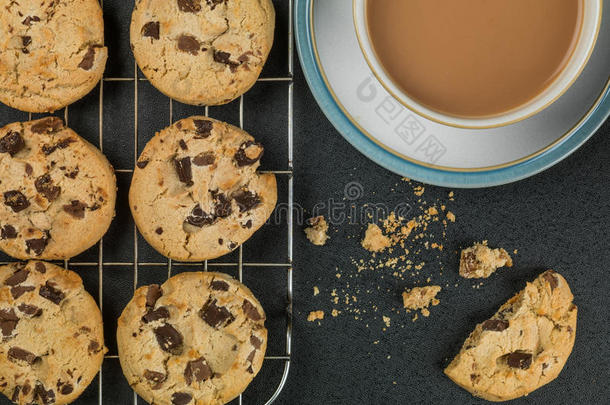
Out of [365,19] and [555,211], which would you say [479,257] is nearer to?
[555,211]

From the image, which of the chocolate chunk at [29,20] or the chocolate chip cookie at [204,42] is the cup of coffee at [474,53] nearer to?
the chocolate chip cookie at [204,42]

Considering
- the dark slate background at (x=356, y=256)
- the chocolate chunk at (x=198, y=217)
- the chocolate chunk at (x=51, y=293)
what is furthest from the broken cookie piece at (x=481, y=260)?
the chocolate chunk at (x=51, y=293)

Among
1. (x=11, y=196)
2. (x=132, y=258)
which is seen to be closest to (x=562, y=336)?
(x=132, y=258)

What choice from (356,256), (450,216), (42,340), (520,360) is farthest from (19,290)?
(520,360)

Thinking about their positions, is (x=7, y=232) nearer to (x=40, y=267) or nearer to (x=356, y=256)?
(x=40, y=267)

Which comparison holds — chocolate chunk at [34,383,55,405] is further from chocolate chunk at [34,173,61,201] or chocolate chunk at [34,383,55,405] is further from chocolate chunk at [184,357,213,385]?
chocolate chunk at [34,173,61,201]

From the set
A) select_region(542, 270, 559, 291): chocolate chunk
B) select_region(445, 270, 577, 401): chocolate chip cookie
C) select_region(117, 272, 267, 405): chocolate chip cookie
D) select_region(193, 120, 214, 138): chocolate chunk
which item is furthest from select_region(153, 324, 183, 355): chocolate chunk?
select_region(542, 270, 559, 291): chocolate chunk
